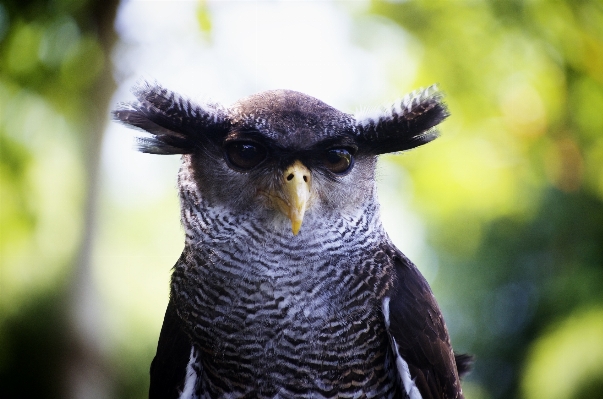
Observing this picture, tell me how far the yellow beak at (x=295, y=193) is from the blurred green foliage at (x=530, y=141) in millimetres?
2018

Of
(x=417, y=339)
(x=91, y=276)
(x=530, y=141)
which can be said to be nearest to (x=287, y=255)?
(x=417, y=339)

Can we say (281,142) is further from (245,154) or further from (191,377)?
(191,377)

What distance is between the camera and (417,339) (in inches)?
50.9

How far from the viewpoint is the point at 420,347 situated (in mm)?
1293

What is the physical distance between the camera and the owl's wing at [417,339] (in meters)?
1.27

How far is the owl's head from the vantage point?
3.87 ft

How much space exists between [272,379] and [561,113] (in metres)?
2.58

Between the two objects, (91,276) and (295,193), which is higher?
(295,193)

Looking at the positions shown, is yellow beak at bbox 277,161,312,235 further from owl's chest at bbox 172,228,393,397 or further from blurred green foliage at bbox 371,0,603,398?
blurred green foliage at bbox 371,0,603,398

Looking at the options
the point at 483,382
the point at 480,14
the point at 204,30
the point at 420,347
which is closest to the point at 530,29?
the point at 480,14

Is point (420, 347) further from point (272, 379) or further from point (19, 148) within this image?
point (19, 148)

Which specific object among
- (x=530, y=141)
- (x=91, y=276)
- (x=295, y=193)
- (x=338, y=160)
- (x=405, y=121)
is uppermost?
(x=530, y=141)

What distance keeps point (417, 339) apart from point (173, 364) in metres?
0.59

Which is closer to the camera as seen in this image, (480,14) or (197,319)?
(197,319)
